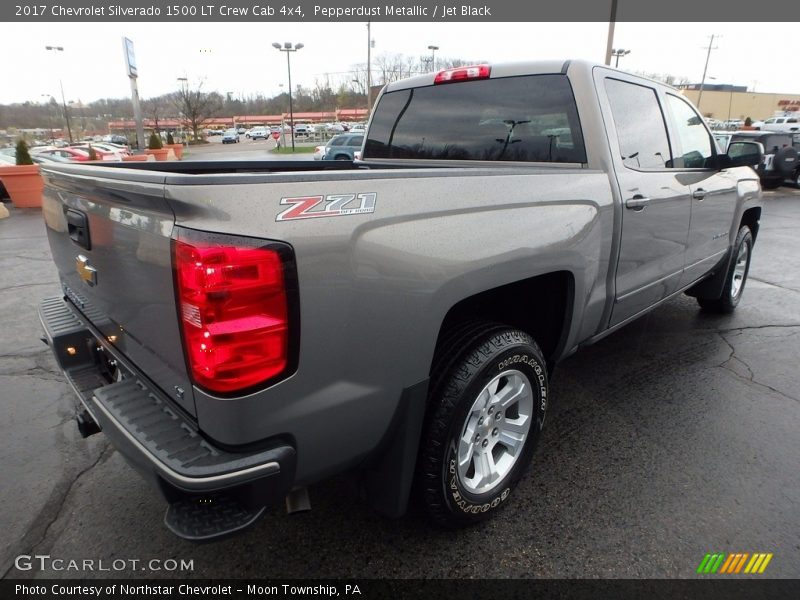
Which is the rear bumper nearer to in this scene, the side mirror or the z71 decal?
the z71 decal

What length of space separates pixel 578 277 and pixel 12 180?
14.8 meters

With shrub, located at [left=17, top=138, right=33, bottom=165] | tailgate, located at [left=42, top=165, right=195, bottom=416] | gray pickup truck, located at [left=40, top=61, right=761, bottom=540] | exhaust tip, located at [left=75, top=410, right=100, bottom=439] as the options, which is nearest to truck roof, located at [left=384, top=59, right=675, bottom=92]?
gray pickup truck, located at [left=40, top=61, right=761, bottom=540]

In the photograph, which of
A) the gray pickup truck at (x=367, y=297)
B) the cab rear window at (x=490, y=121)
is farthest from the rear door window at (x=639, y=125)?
the cab rear window at (x=490, y=121)

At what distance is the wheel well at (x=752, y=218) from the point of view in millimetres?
4928

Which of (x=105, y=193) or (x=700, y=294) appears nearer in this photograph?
(x=105, y=193)

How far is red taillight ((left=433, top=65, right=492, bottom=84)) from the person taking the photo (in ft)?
9.98

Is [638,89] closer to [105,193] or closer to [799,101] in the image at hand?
[105,193]

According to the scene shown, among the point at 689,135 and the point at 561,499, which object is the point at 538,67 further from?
the point at 561,499

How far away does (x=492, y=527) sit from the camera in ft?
7.55

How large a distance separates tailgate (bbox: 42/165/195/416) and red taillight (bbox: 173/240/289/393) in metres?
0.11

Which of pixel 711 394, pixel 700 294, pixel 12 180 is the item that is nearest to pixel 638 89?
pixel 711 394

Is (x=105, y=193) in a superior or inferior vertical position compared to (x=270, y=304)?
superior

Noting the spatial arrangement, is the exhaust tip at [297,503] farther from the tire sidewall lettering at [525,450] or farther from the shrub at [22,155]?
the shrub at [22,155]

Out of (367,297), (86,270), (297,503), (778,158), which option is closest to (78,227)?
(86,270)
